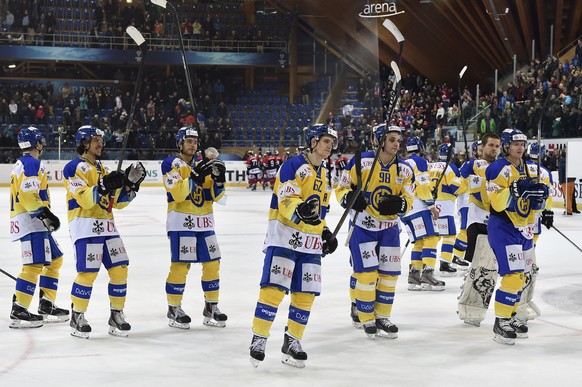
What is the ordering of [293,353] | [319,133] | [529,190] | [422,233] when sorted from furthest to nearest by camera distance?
[422,233] → [529,190] → [319,133] → [293,353]

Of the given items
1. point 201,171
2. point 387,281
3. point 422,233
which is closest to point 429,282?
point 422,233

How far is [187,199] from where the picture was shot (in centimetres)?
662

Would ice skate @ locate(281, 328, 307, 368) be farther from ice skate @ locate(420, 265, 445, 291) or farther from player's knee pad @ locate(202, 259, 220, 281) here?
ice skate @ locate(420, 265, 445, 291)

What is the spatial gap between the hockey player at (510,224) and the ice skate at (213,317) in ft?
6.80

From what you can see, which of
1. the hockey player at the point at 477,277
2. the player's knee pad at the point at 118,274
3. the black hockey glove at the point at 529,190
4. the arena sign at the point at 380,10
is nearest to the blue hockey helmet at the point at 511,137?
the black hockey glove at the point at 529,190

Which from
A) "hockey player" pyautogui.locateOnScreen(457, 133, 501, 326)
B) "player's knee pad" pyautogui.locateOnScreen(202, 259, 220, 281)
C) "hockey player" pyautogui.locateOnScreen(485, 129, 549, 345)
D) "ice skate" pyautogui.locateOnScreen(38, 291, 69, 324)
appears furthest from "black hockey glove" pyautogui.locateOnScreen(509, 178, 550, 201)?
"ice skate" pyautogui.locateOnScreen(38, 291, 69, 324)

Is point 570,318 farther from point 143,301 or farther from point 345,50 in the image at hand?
point 345,50

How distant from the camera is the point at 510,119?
2161 cm

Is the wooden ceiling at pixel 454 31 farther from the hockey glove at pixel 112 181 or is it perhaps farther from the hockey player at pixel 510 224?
the hockey glove at pixel 112 181

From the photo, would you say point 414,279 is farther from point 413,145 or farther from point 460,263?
point 460,263

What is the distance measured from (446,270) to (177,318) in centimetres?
398

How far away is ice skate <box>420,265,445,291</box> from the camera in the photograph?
861 cm

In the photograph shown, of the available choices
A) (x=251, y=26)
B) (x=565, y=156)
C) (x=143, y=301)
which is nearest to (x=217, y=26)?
(x=251, y=26)

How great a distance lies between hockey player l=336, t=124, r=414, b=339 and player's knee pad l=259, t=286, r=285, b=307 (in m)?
1.13
